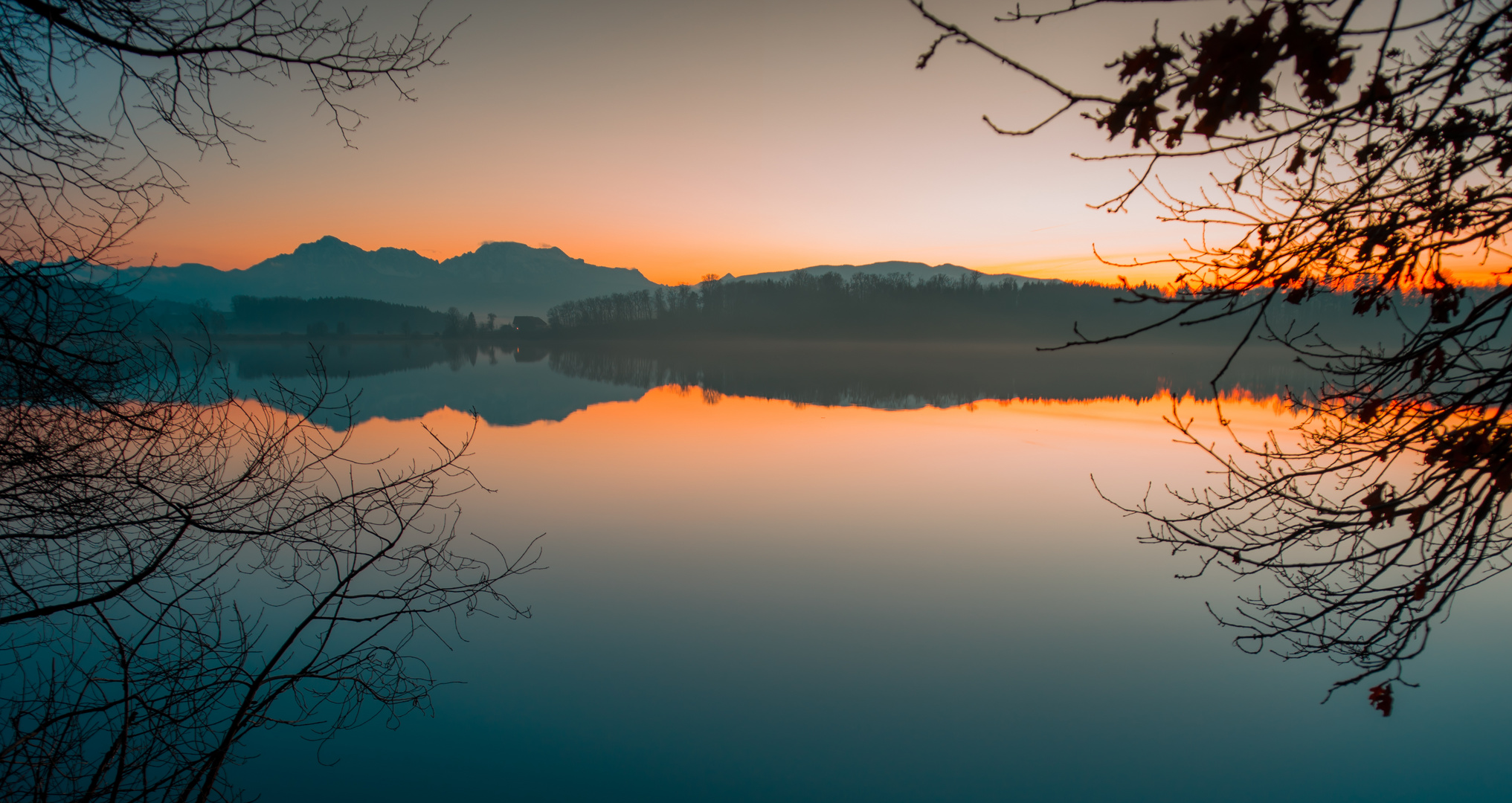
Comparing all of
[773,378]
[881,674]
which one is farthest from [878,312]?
[881,674]

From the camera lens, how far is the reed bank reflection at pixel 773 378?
25594mm

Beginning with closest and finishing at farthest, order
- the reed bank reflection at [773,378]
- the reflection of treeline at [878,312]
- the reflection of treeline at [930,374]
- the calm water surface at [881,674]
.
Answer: the calm water surface at [881,674]
the reed bank reflection at [773,378]
the reflection of treeline at [930,374]
the reflection of treeline at [878,312]

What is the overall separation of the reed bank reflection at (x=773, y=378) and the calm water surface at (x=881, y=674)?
946 cm

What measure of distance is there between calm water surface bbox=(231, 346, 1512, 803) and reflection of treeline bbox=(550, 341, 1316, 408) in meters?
5.92

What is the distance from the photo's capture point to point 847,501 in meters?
11.2

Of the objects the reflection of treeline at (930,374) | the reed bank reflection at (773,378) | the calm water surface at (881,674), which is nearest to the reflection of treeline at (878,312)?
the reflection of treeline at (930,374)

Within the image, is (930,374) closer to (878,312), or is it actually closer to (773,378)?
(773,378)

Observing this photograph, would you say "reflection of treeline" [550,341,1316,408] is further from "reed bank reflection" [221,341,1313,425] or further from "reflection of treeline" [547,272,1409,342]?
"reflection of treeline" [547,272,1409,342]

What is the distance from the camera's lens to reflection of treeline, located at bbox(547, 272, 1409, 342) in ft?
321

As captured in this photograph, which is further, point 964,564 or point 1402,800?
point 964,564

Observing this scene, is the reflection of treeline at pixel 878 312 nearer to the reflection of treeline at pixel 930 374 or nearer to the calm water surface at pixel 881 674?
the reflection of treeline at pixel 930 374

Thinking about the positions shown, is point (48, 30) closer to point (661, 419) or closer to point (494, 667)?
point (494, 667)

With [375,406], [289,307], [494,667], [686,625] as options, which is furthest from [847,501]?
[289,307]

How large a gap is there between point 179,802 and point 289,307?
515 feet
